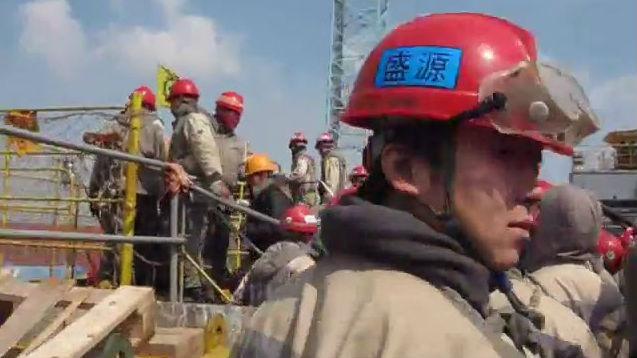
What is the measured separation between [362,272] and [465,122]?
0.40 m

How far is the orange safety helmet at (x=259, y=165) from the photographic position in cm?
938

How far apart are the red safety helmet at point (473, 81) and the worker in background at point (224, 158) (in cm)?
621

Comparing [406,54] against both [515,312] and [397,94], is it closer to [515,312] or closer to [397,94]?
[397,94]

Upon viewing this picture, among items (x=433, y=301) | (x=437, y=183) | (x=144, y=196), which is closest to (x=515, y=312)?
(x=437, y=183)

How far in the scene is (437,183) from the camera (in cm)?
178

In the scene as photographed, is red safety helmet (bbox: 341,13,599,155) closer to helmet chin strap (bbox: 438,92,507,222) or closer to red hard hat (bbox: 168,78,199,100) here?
helmet chin strap (bbox: 438,92,507,222)

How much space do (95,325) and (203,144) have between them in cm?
309

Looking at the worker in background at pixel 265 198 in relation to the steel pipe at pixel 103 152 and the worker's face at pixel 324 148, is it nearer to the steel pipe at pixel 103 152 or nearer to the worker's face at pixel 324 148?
the steel pipe at pixel 103 152

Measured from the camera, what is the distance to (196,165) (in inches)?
295

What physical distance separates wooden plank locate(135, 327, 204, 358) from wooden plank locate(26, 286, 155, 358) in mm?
268

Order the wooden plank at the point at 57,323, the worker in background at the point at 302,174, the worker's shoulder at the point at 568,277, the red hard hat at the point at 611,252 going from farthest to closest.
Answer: the worker in background at the point at 302,174 → the red hard hat at the point at 611,252 → the wooden plank at the point at 57,323 → the worker's shoulder at the point at 568,277

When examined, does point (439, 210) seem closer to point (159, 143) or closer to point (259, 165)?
point (159, 143)

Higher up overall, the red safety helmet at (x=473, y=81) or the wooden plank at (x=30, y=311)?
the red safety helmet at (x=473, y=81)

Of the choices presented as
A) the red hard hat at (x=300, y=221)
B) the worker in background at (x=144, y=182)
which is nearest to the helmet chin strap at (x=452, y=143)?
the red hard hat at (x=300, y=221)
